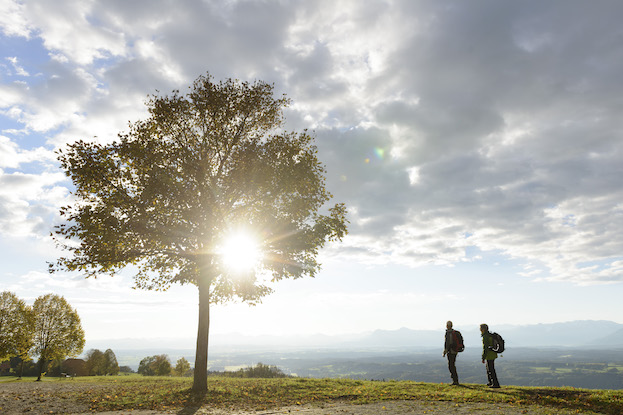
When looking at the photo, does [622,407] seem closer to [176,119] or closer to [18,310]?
[176,119]

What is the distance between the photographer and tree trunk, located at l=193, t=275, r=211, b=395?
1749 cm

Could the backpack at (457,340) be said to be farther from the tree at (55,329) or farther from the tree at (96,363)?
the tree at (96,363)

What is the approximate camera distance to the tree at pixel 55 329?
4834 centimetres

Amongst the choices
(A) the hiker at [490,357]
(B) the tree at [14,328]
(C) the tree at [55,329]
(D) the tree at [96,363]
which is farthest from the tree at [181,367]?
(A) the hiker at [490,357]

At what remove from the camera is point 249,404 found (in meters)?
14.5

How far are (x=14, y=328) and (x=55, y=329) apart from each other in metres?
4.75

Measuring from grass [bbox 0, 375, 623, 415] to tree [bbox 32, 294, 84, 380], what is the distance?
40.2m

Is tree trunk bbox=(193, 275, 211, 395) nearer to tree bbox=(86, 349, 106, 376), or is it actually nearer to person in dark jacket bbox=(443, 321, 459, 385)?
person in dark jacket bbox=(443, 321, 459, 385)

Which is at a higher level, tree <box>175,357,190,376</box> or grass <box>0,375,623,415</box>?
grass <box>0,375,623,415</box>

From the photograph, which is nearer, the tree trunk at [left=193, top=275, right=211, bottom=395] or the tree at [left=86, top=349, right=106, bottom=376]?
the tree trunk at [left=193, top=275, right=211, bottom=395]

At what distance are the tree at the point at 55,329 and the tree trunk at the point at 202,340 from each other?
141 feet

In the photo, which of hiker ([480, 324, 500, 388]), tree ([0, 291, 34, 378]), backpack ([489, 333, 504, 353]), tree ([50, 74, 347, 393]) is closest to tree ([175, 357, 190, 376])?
tree ([0, 291, 34, 378])

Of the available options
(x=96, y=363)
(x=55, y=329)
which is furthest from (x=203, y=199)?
(x=96, y=363)

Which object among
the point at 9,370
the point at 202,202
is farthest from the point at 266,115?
the point at 9,370
